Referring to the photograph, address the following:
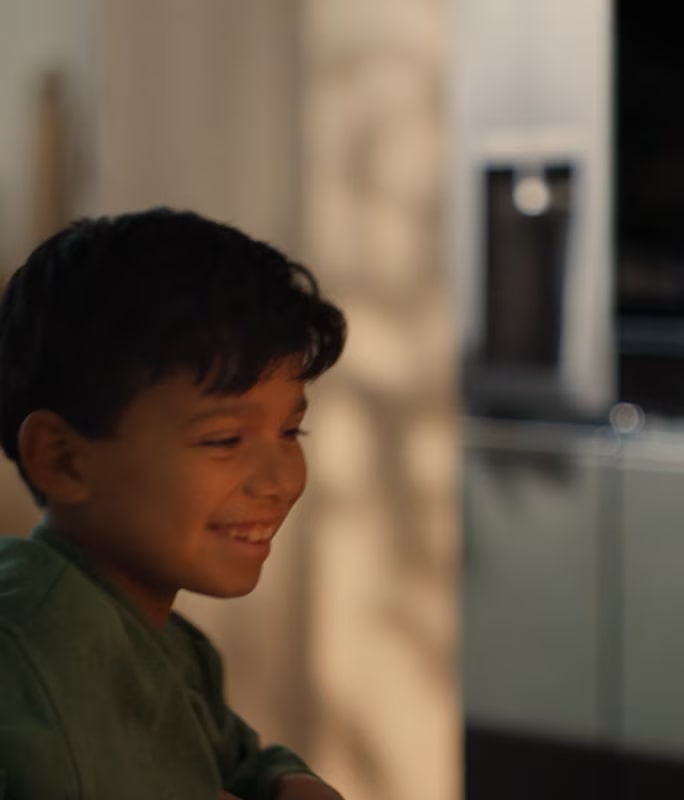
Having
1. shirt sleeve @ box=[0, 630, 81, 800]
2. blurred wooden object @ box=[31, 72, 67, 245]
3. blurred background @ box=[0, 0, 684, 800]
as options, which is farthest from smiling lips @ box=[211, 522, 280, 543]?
blurred wooden object @ box=[31, 72, 67, 245]

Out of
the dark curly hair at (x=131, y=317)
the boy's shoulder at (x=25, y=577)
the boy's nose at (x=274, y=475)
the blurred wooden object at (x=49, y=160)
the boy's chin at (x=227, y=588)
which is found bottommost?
the boy's chin at (x=227, y=588)

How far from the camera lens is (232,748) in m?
0.73

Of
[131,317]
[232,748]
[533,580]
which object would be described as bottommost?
[533,580]

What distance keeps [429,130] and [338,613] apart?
698mm

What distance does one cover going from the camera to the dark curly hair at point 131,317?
0.60 meters

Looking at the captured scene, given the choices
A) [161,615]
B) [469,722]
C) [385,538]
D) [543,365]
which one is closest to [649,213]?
[543,365]

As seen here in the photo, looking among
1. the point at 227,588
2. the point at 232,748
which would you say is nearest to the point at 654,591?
the point at 232,748

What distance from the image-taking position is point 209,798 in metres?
0.62

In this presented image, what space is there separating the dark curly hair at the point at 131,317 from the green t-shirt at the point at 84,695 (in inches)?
2.6

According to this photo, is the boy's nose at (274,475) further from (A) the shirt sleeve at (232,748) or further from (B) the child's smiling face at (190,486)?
(A) the shirt sleeve at (232,748)

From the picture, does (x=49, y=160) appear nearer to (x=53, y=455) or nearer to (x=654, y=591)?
(x=654, y=591)

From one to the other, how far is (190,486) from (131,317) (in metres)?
0.07

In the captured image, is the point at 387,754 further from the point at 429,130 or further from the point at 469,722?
the point at 429,130

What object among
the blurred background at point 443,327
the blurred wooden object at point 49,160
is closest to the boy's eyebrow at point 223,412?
the blurred background at point 443,327
